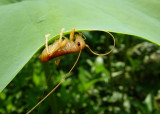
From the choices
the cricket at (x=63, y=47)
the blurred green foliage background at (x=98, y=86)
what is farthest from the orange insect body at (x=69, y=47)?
the blurred green foliage background at (x=98, y=86)

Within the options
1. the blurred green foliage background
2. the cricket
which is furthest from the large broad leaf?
the blurred green foliage background

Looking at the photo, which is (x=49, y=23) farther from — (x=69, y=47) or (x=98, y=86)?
(x=98, y=86)

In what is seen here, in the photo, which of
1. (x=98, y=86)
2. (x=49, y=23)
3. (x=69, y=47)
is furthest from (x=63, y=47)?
(x=98, y=86)

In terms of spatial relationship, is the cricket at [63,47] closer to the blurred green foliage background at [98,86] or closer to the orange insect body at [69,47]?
the orange insect body at [69,47]

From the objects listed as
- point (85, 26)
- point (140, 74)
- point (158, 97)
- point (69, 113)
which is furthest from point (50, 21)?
point (140, 74)

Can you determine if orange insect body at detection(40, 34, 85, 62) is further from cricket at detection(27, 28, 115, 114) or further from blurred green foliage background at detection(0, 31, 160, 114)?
blurred green foliage background at detection(0, 31, 160, 114)

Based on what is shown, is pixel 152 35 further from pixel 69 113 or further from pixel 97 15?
pixel 69 113
